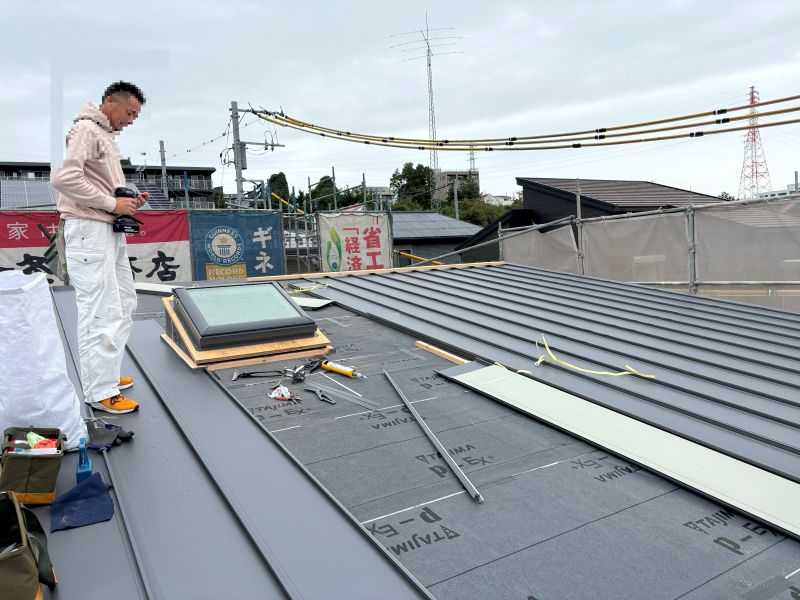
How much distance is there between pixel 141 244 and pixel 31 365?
9757mm

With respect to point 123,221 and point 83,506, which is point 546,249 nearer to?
point 123,221

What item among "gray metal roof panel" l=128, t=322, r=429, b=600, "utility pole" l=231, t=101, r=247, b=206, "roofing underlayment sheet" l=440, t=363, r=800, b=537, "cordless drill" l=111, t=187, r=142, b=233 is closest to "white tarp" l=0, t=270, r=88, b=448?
"gray metal roof panel" l=128, t=322, r=429, b=600

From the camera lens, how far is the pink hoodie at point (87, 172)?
8.30 feet

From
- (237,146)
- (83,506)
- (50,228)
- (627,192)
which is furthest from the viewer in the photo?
(627,192)

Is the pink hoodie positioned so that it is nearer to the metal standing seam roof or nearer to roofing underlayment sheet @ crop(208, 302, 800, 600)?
roofing underlayment sheet @ crop(208, 302, 800, 600)

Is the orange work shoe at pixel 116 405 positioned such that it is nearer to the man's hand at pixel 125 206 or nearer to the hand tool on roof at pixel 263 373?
the hand tool on roof at pixel 263 373

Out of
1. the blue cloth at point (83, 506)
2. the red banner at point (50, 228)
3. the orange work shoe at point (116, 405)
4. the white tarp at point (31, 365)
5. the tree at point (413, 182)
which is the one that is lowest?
the blue cloth at point (83, 506)

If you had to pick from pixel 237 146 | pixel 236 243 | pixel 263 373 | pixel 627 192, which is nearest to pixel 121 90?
pixel 263 373

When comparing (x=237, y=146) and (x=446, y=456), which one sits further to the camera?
(x=237, y=146)

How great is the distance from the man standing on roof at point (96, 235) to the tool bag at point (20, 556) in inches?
44.4

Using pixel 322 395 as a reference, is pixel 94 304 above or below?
above

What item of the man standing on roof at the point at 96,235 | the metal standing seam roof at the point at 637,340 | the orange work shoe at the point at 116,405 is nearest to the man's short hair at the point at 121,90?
the man standing on roof at the point at 96,235

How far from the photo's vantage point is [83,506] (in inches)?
72.6

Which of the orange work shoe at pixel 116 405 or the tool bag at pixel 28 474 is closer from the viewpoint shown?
the tool bag at pixel 28 474
